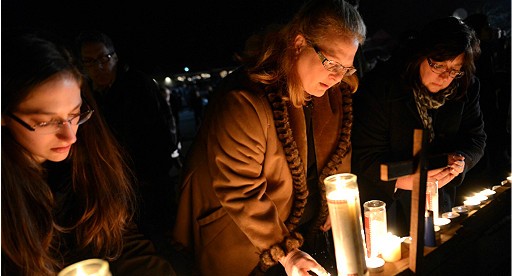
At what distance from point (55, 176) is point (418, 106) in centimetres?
198

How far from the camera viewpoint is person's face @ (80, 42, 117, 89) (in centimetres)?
313

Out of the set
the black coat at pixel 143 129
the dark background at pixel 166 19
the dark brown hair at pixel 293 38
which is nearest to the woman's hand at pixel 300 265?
the dark brown hair at pixel 293 38

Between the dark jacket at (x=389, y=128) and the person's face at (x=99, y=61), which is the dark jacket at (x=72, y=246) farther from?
the person's face at (x=99, y=61)

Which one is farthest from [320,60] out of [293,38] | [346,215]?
[346,215]

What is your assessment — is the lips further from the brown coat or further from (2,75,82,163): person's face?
the brown coat

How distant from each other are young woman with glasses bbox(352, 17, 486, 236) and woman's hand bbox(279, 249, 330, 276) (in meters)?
0.85

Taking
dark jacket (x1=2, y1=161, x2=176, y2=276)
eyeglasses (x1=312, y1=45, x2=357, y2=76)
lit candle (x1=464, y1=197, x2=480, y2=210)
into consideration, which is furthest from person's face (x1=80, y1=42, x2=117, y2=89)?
lit candle (x1=464, y1=197, x2=480, y2=210)

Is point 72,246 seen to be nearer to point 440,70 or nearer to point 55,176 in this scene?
point 55,176

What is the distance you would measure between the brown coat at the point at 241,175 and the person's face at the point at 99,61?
1586mm

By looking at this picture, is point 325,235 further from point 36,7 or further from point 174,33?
point 174,33

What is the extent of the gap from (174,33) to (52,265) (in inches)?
527

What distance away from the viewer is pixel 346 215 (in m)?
1.32

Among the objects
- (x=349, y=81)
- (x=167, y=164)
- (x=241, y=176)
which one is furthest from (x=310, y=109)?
(x=167, y=164)

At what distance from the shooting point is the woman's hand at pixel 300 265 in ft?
5.13
